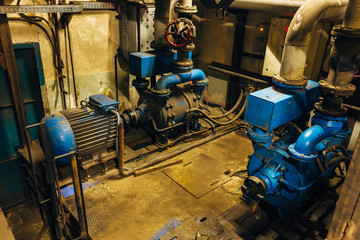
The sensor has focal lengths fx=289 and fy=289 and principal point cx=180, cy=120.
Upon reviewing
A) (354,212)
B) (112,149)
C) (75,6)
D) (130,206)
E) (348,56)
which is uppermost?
(75,6)

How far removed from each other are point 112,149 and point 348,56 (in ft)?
10.1

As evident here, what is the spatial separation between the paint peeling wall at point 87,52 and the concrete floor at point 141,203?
1.89 meters

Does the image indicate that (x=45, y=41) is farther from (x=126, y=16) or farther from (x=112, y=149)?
(x=112, y=149)

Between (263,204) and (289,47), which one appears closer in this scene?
(289,47)

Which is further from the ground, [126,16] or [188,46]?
[126,16]

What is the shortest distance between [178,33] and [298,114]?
211 cm

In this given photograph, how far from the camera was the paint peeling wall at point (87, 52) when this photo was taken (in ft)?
15.1

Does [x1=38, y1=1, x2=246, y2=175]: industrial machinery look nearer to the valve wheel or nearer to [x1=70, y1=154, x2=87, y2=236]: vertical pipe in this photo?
the valve wheel

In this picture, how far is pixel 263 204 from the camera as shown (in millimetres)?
3451

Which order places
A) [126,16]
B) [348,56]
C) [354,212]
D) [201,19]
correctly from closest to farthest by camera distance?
[354,212] < [348,56] < [126,16] < [201,19]

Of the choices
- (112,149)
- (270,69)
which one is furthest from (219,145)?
(112,149)

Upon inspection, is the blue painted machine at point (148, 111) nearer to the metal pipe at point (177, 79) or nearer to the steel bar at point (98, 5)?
the metal pipe at point (177, 79)

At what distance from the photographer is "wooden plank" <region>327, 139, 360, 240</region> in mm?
1072

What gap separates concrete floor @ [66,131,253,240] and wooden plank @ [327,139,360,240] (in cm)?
232
